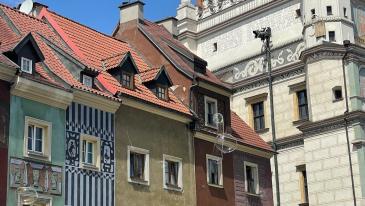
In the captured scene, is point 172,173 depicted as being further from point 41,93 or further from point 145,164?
point 41,93

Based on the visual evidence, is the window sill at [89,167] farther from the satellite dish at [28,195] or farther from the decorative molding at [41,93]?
the satellite dish at [28,195]

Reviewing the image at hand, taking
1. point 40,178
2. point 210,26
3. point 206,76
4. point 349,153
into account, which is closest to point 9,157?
point 40,178

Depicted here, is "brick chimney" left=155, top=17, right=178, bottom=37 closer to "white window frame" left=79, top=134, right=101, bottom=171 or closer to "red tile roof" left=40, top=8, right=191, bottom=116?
"red tile roof" left=40, top=8, right=191, bottom=116

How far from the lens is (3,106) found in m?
22.3

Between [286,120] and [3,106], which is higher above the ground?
[286,120]

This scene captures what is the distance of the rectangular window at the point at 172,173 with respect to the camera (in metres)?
28.1

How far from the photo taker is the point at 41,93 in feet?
76.6

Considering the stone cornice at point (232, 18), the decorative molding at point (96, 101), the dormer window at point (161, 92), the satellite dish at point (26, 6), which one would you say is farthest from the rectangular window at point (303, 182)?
the decorative molding at point (96, 101)

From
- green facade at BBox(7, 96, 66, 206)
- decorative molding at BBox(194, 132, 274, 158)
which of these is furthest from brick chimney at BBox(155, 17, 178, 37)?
green facade at BBox(7, 96, 66, 206)

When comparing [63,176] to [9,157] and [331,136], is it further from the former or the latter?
[331,136]

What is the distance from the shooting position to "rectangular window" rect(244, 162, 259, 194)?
3250 centimetres

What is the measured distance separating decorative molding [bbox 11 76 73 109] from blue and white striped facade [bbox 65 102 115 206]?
535mm

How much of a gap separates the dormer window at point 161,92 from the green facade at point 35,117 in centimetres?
559

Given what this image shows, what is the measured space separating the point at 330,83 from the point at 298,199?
7281mm
